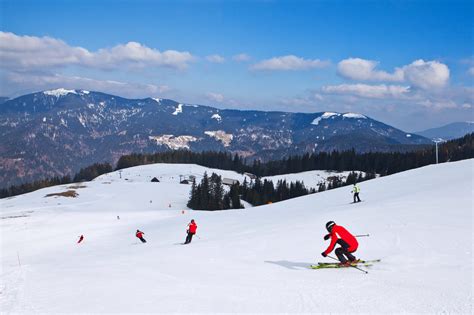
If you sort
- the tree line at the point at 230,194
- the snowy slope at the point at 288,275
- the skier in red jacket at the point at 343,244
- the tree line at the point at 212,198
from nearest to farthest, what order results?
the snowy slope at the point at 288,275
the skier in red jacket at the point at 343,244
the tree line at the point at 212,198
the tree line at the point at 230,194

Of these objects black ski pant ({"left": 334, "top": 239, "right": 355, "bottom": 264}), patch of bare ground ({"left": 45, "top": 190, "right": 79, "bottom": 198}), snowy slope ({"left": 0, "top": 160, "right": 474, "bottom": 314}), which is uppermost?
black ski pant ({"left": 334, "top": 239, "right": 355, "bottom": 264})

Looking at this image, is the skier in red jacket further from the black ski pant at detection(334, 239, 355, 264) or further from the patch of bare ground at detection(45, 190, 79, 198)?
the patch of bare ground at detection(45, 190, 79, 198)

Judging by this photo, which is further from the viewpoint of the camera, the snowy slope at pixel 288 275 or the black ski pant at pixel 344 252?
the black ski pant at pixel 344 252

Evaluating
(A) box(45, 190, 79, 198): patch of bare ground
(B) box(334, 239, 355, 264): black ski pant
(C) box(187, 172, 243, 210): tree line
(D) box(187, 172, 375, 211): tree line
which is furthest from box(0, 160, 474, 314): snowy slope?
(A) box(45, 190, 79, 198): patch of bare ground

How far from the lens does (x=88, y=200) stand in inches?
4031

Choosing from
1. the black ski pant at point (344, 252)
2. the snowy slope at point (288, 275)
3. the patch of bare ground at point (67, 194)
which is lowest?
the patch of bare ground at point (67, 194)

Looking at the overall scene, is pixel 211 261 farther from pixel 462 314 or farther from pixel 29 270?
pixel 462 314

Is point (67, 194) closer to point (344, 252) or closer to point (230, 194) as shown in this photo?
point (230, 194)

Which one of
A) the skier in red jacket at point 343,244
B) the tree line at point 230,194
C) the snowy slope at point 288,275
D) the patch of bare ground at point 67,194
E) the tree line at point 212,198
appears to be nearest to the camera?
the snowy slope at point 288,275

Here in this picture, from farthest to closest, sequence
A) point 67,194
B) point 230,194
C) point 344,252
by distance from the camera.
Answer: point 67,194 → point 230,194 → point 344,252

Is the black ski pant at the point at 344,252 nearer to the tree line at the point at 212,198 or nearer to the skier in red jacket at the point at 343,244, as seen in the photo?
the skier in red jacket at the point at 343,244

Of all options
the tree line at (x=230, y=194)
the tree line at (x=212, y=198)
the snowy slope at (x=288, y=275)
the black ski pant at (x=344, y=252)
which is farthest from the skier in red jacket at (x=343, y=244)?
the tree line at (x=212, y=198)

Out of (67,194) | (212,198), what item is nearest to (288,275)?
(212,198)

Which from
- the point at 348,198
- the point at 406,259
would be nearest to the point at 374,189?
the point at 348,198
